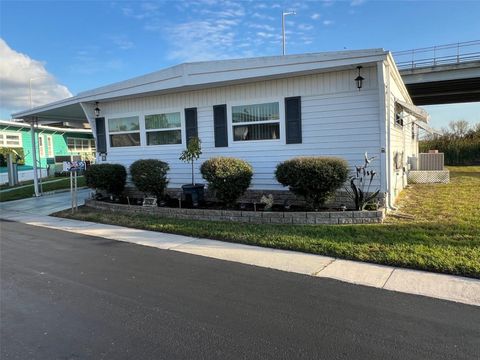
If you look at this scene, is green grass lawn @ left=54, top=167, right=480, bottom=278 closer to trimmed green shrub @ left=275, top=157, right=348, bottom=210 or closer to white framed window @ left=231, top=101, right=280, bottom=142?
trimmed green shrub @ left=275, top=157, right=348, bottom=210

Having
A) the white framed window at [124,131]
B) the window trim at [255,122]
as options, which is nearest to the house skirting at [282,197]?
the window trim at [255,122]

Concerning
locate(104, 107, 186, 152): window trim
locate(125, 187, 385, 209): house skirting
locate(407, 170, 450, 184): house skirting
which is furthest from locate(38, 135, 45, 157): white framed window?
locate(407, 170, 450, 184): house skirting

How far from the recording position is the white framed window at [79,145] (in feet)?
90.9

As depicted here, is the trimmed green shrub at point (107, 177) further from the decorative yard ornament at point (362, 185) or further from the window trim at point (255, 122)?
the decorative yard ornament at point (362, 185)

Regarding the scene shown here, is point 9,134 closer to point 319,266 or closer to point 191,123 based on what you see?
point 191,123

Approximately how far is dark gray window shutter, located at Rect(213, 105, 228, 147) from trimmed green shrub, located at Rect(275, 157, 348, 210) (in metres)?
2.60

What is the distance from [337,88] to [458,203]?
3.73 meters

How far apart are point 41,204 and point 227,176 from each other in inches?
280

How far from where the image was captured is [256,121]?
29.9ft

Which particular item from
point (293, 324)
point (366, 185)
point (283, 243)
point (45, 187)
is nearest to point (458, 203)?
point (366, 185)

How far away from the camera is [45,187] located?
16.4m

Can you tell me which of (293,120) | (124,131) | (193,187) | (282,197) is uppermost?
(124,131)

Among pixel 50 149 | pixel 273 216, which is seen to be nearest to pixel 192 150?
pixel 273 216

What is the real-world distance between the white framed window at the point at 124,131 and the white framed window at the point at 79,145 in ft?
59.3
